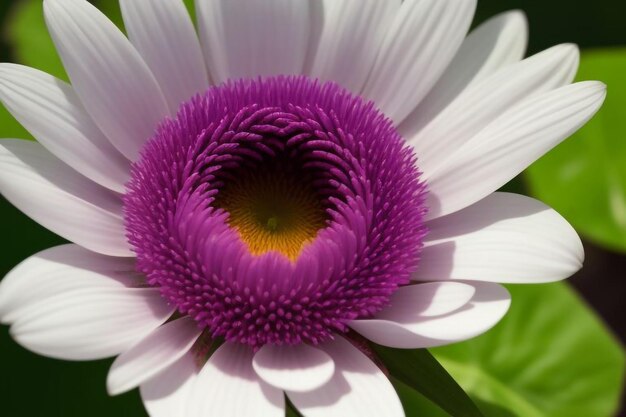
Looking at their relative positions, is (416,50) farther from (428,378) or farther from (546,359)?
(546,359)

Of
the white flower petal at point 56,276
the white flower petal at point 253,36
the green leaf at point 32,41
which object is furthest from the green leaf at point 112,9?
the white flower petal at point 56,276

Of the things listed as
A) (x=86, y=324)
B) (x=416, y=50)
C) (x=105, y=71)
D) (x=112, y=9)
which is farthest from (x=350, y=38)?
(x=112, y=9)

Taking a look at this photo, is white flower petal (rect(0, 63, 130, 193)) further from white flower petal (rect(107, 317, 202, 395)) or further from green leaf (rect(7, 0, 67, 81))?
green leaf (rect(7, 0, 67, 81))

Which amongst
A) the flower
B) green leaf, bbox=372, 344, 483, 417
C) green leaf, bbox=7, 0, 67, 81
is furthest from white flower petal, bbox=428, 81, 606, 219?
green leaf, bbox=7, 0, 67, 81

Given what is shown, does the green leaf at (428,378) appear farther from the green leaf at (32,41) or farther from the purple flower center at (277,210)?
the green leaf at (32,41)

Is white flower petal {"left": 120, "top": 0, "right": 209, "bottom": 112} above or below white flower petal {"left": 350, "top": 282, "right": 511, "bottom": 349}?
above

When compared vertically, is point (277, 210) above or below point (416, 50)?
below

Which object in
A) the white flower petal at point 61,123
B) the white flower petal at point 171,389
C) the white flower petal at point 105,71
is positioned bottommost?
the white flower petal at point 171,389

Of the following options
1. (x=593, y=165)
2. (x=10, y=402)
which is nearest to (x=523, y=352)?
(x=593, y=165)
